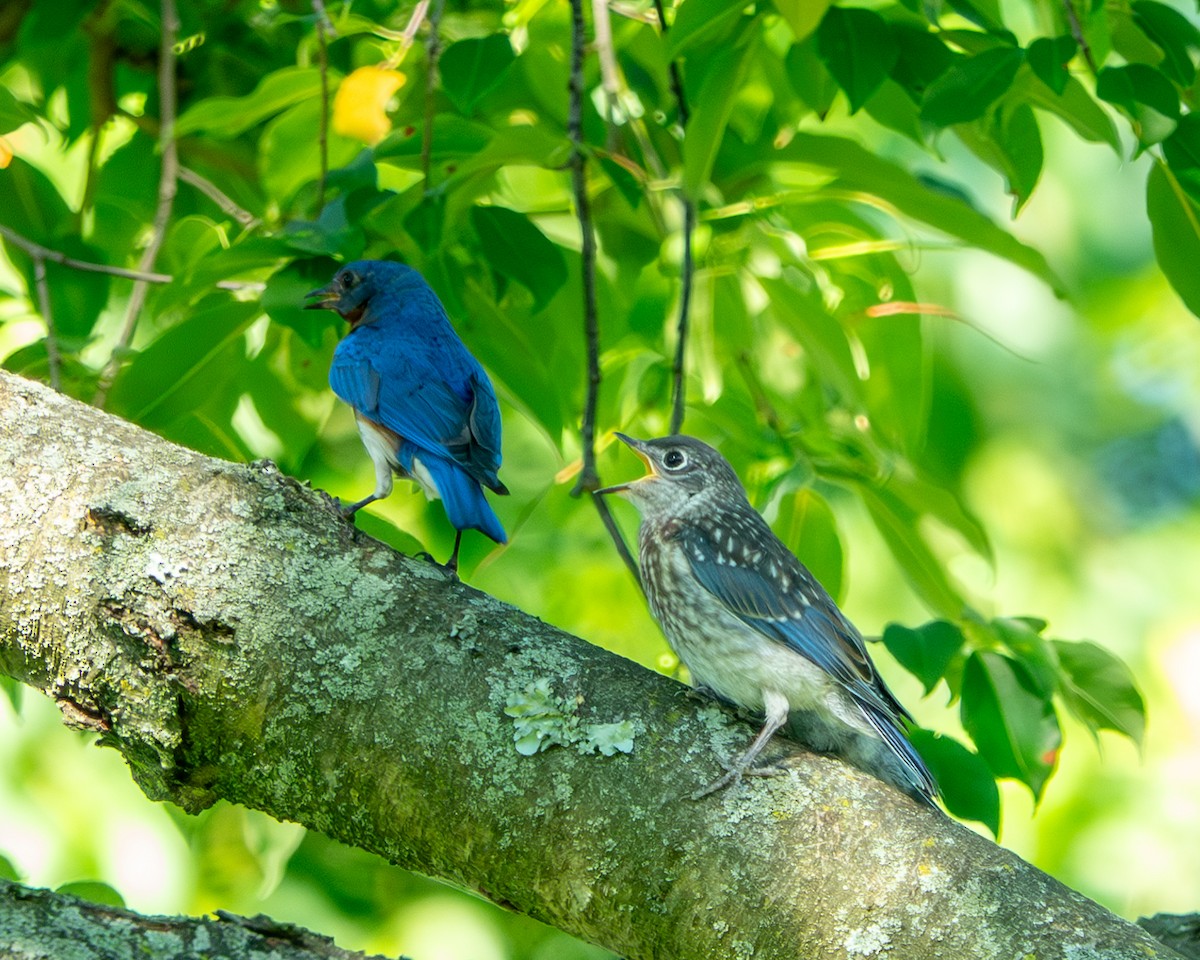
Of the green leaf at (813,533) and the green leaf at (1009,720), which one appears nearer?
the green leaf at (1009,720)

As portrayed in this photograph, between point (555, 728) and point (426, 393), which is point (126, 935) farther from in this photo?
point (426, 393)

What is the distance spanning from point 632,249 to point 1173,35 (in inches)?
54.1

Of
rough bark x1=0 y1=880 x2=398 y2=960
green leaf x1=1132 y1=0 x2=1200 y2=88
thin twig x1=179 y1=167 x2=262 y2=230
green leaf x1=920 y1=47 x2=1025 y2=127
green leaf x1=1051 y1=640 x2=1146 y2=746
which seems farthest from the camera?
thin twig x1=179 y1=167 x2=262 y2=230

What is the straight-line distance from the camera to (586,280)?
268 centimetres

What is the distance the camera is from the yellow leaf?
2.72m

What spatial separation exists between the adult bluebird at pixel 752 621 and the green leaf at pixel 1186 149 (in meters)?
1.06

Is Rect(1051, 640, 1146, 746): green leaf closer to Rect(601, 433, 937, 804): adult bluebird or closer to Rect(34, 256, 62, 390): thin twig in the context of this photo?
Rect(601, 433, 937, 804): adult bluebird

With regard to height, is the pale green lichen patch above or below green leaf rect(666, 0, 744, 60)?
below

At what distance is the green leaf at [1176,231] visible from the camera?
241cm

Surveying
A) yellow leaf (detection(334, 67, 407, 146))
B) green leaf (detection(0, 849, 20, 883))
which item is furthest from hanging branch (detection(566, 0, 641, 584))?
green leaf (detection(0, 849, 20, 883))

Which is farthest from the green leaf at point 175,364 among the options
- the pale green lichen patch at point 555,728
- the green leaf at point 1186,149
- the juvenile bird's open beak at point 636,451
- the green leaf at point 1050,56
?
the green leaf at point 1186,149

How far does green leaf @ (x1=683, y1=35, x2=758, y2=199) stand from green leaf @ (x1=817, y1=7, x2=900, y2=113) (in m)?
0.15

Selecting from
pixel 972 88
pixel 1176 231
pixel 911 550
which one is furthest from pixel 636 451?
pixel 1176 231

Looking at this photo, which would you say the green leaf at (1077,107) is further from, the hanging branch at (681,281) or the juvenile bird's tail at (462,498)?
the juvenile bird's tail at (462,498)
